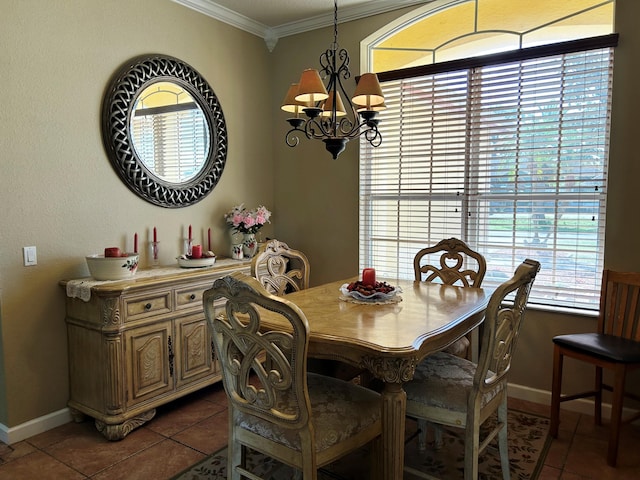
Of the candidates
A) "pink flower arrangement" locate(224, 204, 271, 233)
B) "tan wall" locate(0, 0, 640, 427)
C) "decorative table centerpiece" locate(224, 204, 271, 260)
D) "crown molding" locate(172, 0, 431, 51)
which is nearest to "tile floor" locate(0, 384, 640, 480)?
"tan wall" locate(0, 0, 640, 427)

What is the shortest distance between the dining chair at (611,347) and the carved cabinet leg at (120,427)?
2416mm

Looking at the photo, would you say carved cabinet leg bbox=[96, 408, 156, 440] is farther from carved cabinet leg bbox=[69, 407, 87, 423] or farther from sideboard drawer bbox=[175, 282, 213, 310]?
sideboard drawer bbox=[175, 282, 213, 310]

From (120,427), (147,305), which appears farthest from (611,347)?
(120,427)

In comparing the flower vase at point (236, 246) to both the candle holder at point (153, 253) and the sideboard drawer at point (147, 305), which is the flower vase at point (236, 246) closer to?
the candle holder at point (153, 253)

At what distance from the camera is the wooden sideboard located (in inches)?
105

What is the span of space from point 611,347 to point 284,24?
343cm

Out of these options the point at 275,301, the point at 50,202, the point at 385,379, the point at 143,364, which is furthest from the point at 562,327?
the point at 50,202

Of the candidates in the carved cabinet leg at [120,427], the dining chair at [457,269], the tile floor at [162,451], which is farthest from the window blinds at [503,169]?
the carved cabinet leg at [120,427]

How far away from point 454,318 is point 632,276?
4.37 ft

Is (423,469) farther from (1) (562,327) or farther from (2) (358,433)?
(1) (562,327)

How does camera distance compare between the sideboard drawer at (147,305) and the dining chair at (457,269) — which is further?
the dining chair at (457,269)

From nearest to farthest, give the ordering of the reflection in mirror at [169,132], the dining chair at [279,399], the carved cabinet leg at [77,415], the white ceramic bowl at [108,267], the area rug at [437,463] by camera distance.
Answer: the dining chair at [279,399]
the area rug at [437,463]
the white ceramic bowl at [108,267]
the carved cabinet leg at [77,415]
the reflection in mirror at [169,132]

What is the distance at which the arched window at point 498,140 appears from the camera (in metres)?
3.00

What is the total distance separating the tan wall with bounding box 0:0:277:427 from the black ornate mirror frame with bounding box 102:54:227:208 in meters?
0.06
